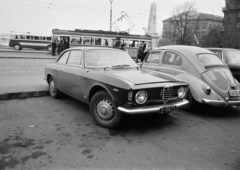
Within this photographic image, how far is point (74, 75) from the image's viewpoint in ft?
15.6

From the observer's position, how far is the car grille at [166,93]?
12.5 ft

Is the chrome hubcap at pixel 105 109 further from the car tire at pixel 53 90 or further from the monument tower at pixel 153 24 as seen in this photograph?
the monument tower at pixel 153 24

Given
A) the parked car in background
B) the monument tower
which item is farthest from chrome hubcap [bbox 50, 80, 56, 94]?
the monument tower

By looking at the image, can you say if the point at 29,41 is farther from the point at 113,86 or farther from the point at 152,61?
the point at 113,86

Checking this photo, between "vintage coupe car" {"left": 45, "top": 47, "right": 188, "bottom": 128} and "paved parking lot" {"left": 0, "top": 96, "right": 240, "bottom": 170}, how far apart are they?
0.37m

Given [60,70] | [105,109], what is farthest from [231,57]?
[60,70]

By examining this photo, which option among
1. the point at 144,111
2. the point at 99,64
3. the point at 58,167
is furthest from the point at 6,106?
the point at 144,111

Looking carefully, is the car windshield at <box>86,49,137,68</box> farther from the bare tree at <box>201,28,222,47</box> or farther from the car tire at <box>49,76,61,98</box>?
the bare tree at <box>201,28,222,47</box>

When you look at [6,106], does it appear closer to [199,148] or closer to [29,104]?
[29,104]

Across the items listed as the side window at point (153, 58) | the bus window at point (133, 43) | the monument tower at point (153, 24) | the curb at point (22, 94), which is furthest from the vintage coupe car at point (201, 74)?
the monument tower at point (153, 24)

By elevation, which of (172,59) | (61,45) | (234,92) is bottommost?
(234,92)

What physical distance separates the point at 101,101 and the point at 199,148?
6.26 ft

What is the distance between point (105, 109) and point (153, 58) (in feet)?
11.3

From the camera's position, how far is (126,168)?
2631 mm
